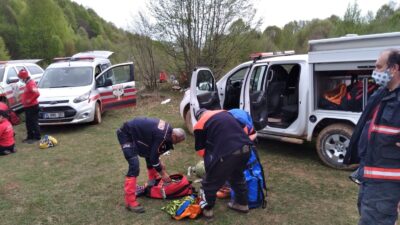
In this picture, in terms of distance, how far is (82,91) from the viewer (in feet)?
29.7

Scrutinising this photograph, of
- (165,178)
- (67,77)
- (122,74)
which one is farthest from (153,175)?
(67,77)

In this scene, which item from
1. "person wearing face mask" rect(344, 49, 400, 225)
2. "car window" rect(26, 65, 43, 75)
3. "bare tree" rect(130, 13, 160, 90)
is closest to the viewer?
"person wearing face mask" rect(344, 49, 400, 225)

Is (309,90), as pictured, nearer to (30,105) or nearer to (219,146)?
(219,146)

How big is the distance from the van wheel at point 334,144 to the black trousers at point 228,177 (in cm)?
219

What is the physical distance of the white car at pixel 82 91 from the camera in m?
8.62

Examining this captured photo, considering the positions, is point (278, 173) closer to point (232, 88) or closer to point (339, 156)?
point (339, 156)

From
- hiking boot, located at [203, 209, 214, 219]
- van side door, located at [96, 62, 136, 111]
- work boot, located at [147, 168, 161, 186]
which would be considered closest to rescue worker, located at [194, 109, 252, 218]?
hiking boot, located at [203, 209, 214, 219]

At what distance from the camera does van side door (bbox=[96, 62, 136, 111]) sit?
9.80 meters

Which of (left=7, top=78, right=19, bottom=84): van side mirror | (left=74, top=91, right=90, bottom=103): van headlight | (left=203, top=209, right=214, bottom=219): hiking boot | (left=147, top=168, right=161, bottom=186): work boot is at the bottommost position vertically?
(left=203, top=209, right=214, bottom=219): hiking boot

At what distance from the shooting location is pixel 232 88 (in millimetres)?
7469

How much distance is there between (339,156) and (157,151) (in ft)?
10.6

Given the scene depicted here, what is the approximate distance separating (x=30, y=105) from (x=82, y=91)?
5.10ft

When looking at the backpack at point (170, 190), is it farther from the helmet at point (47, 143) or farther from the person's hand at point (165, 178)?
the helmet at point (47, 143)

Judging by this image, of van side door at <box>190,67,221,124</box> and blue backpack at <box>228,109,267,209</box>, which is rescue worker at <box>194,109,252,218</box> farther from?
van side door at <box>190,67,221,124</box>
